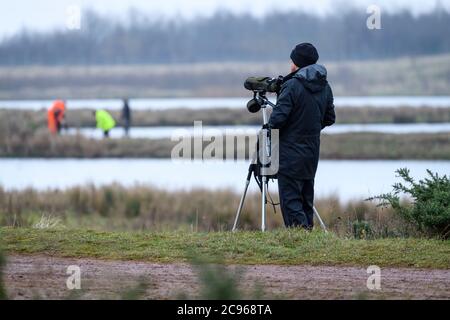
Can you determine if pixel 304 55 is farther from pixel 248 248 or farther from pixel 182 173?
pixel 182 173

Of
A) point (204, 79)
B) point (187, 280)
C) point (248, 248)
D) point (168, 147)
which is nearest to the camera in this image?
point (187, 280)

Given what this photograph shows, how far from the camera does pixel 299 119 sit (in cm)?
1083

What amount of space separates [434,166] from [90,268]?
2258 centimetres

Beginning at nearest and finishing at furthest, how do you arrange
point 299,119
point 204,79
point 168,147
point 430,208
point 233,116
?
point 430,208, point 299,119, point 168,147, point 233,116, point 204,79

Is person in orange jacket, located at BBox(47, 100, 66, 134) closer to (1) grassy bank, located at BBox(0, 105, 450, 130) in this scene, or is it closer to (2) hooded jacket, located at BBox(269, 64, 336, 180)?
(1) grassy bank, located at BBox(0, 105, 450, 130)

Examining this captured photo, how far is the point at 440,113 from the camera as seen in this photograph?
4994 centimetres

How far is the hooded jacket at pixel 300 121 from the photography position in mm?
10797

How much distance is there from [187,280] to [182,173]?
21489 mm

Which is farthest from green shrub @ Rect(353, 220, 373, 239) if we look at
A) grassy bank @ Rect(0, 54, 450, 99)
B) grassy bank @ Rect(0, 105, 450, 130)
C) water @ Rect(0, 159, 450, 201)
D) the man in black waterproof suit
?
grassy bank @ Rect(0, 54, 450, 99)

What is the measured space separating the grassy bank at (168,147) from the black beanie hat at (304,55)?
22817mm

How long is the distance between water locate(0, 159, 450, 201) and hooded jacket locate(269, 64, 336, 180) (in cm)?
1032

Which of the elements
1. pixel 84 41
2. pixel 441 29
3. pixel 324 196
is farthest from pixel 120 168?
pixel 84 41

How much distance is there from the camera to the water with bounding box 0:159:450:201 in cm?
2441

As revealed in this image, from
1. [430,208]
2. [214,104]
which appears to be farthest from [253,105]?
[214,104]
